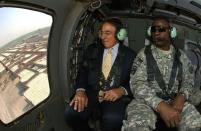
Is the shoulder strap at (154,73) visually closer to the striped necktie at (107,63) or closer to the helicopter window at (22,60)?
the striped necktie at (107,63)

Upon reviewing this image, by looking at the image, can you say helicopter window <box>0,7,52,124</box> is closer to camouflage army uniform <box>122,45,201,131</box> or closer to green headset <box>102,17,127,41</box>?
green headset <box>102,17,127,41</box>

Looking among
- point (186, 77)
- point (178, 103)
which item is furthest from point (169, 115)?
point (186, 77)

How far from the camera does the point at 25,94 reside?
432 centimetres

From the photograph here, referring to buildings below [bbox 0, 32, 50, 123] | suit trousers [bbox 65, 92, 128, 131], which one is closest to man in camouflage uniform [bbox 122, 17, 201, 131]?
suit trousers [bbox 65, 92, 128, 131]

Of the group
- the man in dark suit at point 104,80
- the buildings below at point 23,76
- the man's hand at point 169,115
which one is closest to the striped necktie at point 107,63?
the man in dark suit at point 104,80

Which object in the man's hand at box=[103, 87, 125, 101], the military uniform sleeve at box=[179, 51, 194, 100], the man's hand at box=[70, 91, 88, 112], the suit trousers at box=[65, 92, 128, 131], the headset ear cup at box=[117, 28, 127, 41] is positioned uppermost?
the headset ear cup at box=[117, 28, 127, 41]

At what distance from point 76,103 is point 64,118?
25cm

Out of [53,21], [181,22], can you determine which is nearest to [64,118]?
[53,21]

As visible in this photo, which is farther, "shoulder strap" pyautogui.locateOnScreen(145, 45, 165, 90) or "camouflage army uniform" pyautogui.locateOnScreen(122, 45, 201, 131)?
"shoulder strap" pyautogui.locateOnScreen(145, 45, 165, 90)

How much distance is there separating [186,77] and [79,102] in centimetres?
100

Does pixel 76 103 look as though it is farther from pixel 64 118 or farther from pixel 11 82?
pixel 11 82

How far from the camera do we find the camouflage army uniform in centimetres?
436

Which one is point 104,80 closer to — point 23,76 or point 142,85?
point 142,85

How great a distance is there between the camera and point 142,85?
180 inches
